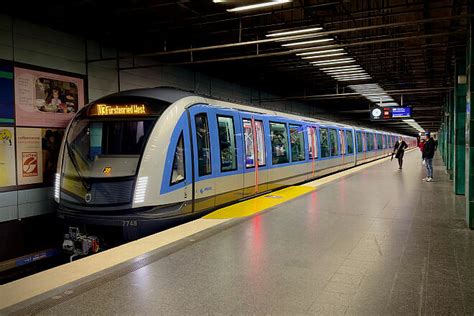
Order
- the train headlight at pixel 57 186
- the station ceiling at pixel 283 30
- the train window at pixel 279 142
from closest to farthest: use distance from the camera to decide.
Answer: the train headlight at pixel 57 186
the station ceiling at pixel 283 30
the train window at pixel 279 142

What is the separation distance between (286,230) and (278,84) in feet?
40.4

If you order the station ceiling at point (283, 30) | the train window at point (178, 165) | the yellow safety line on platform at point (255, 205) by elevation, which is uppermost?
the station ceiling at point (283, 30)

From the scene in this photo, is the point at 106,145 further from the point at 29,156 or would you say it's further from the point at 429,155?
the point at 429,155

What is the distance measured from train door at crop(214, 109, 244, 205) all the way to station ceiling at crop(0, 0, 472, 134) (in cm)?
162

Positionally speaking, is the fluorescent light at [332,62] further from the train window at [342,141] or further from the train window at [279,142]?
the train window at [342,141]

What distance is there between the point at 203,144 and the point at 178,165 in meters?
0.82

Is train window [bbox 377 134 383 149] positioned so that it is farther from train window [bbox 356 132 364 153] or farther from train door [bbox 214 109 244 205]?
train door [bbox 214 109 244 205]

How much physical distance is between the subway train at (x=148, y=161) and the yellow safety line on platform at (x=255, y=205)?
34 centimetres

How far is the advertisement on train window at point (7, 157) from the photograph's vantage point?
7.70 meters

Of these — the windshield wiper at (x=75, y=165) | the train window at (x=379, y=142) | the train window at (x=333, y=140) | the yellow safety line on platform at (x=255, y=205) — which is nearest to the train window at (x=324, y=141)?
the train window at (x=333, y=140)

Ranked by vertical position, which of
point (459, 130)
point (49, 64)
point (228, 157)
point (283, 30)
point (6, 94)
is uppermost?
point (283, 30)

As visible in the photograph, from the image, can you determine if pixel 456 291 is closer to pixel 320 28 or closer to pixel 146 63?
pixel 320 28

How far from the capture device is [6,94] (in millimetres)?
7734

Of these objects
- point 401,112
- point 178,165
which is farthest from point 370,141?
point 178,165
